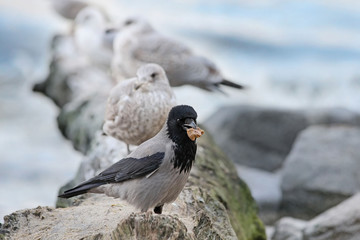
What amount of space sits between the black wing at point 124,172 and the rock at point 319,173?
4.82 meters

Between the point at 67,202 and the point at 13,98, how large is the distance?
587 cm

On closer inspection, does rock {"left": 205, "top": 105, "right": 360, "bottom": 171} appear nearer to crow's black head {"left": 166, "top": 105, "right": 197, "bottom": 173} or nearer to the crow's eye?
the crow's eye

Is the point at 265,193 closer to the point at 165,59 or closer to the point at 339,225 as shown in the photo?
the point at 339,225

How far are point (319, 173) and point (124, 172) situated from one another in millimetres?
4979

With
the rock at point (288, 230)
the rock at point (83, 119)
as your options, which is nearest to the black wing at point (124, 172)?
the rock at point (83, 119)

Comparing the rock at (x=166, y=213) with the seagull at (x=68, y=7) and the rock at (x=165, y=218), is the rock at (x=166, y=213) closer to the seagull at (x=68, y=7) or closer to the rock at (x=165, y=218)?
the rock at (x=165, y=218)

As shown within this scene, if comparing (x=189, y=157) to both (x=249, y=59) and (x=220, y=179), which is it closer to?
(x=220, y=179)

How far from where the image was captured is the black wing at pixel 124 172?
3760mm

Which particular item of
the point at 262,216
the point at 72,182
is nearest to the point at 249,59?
the point at 262,216

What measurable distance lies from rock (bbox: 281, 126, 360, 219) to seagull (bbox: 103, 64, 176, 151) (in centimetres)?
362

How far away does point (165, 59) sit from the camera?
6953mm

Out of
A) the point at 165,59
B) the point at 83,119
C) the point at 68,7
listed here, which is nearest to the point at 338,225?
the point at 165,59

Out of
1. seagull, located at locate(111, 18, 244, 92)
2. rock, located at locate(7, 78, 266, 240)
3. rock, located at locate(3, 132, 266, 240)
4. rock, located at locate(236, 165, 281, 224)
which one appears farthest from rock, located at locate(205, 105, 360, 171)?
rock, located at locate(3, 132, 266, 240)

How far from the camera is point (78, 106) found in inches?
297
